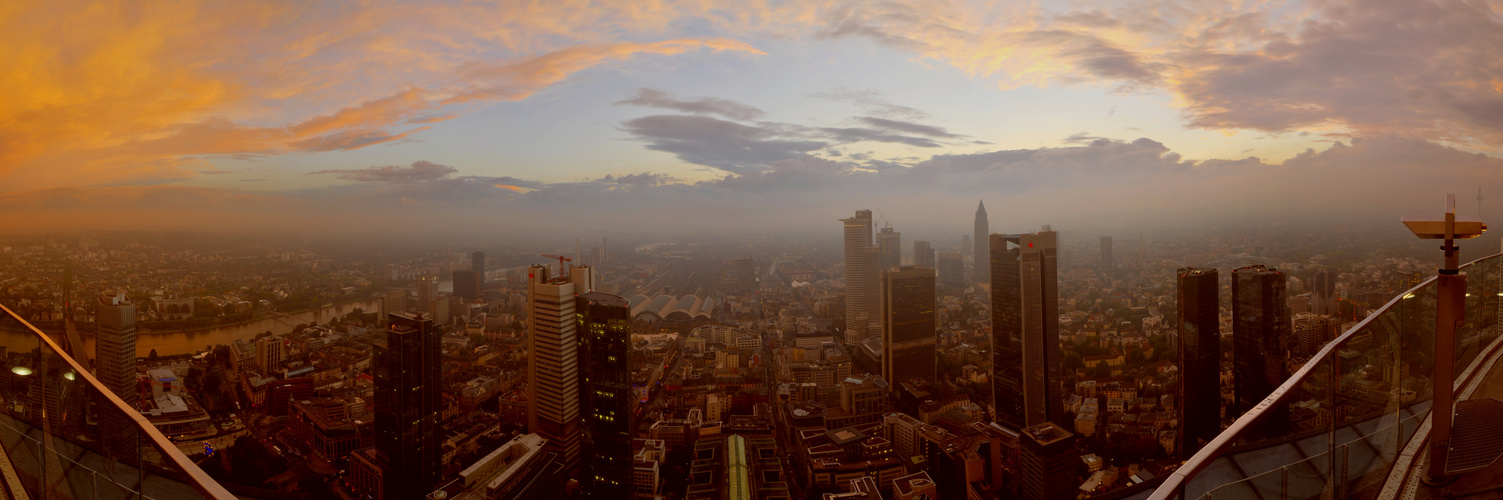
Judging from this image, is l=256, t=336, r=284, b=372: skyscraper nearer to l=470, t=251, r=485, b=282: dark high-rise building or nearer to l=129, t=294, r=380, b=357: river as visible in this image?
l=129, t=294, r=380, b=357: river

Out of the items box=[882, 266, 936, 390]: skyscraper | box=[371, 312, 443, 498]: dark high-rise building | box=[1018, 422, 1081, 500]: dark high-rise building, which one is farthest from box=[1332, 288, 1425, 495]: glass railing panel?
box=[882, 266, 936, 390]: skyscraper

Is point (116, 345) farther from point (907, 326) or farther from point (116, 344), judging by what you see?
point (907, 326)

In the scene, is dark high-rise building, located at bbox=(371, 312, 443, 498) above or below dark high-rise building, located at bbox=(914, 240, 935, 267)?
below

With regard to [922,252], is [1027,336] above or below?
below

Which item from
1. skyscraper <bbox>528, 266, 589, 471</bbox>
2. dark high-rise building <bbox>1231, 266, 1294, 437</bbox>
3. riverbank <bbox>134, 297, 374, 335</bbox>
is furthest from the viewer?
skyscraper <bbox>528, 266, 589, 471</bbox>

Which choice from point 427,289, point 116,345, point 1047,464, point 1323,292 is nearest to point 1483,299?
point 1047,464

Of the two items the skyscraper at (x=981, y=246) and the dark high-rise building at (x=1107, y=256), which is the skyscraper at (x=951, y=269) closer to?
the skyscraper at (x=981, y=246)
